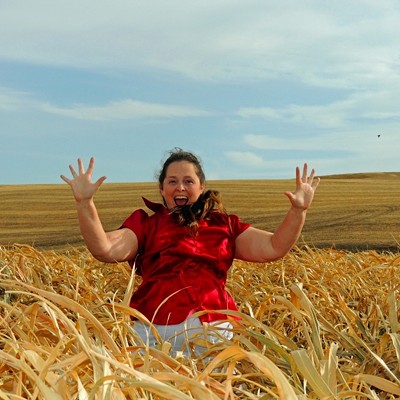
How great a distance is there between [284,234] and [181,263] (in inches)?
15.8

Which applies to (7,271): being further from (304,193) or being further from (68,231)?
(68,231)

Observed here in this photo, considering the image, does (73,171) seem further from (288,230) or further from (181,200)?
(288,230)

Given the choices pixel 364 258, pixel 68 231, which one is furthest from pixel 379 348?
pixel 68 231

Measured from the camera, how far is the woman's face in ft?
8.95

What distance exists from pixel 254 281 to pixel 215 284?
104 cm

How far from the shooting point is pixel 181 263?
8.36ft

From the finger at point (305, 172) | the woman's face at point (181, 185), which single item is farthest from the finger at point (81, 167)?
the finger at point (305, 172)

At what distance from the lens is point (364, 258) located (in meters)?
4.47

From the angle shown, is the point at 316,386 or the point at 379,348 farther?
the point at 379,348

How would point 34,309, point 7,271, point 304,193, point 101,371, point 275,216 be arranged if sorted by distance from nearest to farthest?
point 101,371 < point 34,309 < point 304,193 < point 7,271 < point 275,216

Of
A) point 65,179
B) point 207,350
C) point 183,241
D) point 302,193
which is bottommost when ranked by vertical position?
point 207,350

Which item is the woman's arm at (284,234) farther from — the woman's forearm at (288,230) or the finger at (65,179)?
the finger at (65,179)

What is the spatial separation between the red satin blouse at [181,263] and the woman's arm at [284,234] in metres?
0.06

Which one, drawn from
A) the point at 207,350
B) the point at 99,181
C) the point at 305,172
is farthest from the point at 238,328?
the point at 305,172
